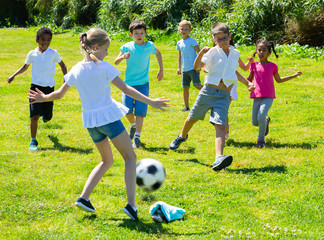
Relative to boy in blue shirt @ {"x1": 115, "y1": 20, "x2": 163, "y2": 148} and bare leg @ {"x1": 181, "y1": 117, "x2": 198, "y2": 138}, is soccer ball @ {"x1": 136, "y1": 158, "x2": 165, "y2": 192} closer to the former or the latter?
bare leg @ {"x1": 181, "y1": 117, "x2": 198, "y2": 138}

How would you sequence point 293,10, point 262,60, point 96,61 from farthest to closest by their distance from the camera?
point 293,10, point 262,60, point 96,61

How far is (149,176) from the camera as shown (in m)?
4.75

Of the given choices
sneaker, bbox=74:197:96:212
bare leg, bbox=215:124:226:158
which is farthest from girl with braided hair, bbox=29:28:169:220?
bare leg, bbox=215:124:226:158

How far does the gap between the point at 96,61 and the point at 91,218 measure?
5.29ft

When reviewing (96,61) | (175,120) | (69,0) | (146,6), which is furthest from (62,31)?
(96,61)

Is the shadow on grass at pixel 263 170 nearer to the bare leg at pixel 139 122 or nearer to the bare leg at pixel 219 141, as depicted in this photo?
the bare leg at pixel 219 141

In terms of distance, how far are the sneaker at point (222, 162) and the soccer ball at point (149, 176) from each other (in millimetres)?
1003

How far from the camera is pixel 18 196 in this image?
515cm

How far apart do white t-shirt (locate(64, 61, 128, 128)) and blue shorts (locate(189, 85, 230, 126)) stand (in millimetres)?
1921

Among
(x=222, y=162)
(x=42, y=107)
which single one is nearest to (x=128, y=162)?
(x=222, y=162)

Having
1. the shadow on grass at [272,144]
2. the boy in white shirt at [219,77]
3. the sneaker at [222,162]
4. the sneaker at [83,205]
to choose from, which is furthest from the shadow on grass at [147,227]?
the shadow on grass at [272,144]

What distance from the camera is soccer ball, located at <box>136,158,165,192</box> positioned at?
4746 mm

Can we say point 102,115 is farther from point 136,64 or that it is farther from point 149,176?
point 136,64

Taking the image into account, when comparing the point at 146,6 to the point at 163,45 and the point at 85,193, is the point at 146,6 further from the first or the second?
the point at 85,193
